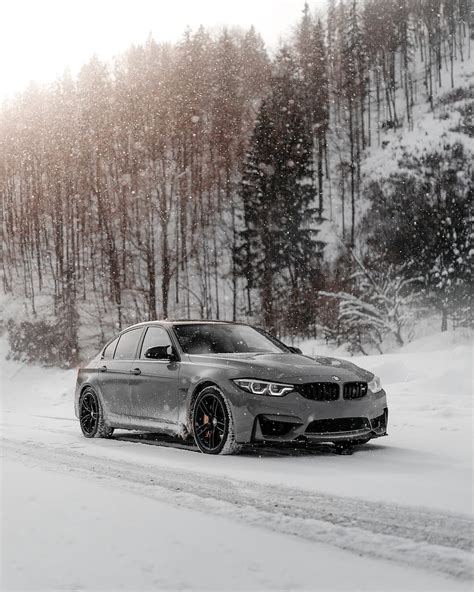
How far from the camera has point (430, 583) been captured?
344cm

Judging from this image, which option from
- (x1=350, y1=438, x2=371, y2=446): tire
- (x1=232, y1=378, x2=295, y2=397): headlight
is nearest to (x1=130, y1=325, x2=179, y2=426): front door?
(x1=232, y1=378, x2=295, y2=397): headlight

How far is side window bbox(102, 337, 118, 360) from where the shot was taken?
10156mm

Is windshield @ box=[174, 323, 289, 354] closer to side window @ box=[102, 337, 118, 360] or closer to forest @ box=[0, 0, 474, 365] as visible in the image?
side window @ box=[102, 337, 118, 360]

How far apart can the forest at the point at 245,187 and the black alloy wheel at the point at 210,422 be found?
1953cm

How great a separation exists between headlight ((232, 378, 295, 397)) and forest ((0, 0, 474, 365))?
19846mm

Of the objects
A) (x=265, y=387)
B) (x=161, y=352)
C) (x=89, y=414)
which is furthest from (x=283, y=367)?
(x=89, y=414)

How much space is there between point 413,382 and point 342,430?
20.0 feet

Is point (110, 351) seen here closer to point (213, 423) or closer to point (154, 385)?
point (154, 385)

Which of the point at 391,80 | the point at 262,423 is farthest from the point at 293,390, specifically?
the point at 391,80

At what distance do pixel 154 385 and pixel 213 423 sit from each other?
121 cm

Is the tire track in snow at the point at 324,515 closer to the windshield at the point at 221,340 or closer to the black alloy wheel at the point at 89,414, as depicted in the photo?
the windshield at the point at 221,340

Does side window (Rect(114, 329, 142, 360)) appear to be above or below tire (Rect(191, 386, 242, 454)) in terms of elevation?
above

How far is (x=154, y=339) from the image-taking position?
Result: 30.5 feet

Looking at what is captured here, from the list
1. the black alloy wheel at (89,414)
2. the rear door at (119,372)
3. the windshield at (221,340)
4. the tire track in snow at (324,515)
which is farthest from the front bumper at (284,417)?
the black alloy wheel at (89,414)
